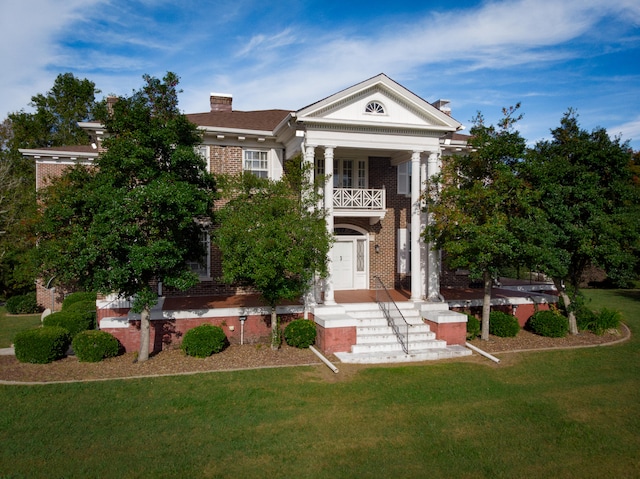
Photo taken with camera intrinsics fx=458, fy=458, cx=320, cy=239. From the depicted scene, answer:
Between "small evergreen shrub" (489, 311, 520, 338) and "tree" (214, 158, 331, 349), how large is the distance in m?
6.07

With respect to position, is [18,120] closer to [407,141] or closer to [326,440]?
[407,141]

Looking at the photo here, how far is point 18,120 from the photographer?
111ft

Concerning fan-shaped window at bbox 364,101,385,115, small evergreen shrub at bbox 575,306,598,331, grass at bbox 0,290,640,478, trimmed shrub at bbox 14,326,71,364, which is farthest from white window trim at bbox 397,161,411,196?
trimmed shrub at bbox 14,326,71,364

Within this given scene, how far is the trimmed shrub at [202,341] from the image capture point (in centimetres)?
1187

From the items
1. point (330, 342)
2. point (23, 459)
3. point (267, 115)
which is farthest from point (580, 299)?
point (23, 459)

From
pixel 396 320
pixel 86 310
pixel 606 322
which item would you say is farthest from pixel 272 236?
pixel 606 322

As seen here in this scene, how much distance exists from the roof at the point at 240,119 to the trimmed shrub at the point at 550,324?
1112 centimetres

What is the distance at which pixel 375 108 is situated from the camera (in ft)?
48.1

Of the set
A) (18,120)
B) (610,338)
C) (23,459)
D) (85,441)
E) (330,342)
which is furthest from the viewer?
(18,120)

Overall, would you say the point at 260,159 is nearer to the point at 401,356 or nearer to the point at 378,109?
the point at 378,109

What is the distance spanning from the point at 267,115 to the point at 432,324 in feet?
36.0

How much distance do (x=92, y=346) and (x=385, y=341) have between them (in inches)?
300

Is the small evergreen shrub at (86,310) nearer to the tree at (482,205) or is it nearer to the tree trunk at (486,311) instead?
the tree at (482,205)

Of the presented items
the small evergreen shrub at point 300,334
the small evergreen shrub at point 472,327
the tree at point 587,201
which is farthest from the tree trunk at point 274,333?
the tree at point 587,201
